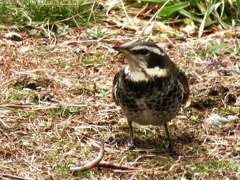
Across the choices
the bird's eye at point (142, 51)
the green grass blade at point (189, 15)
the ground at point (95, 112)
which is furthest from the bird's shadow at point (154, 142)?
the green grass blade at point (189, 15)

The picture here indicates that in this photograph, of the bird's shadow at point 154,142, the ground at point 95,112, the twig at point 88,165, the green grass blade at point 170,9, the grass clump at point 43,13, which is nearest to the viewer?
the twig at point 88,165

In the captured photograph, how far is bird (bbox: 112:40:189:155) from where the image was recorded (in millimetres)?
4750

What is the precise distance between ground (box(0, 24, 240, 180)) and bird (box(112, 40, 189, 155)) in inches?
15.1

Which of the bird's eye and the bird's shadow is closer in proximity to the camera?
the bird's eye

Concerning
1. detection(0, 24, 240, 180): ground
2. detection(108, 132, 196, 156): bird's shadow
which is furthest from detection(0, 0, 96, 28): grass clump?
detection(108, 132, 196, 156): bird's shadow

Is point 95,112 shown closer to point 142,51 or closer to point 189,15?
point 142,51

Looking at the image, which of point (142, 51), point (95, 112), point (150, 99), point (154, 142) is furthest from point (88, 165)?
point (95, 112)

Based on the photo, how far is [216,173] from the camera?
15.4 ft

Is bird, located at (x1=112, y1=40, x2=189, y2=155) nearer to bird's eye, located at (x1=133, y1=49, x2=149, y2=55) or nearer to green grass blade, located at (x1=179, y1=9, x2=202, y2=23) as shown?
bird's eye, located at (x1=133, y1=49, x2=149, y2=55)

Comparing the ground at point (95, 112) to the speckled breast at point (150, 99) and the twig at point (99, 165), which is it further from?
the speckled breast at point (150, 99)

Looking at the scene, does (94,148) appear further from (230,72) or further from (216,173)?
(230,72)

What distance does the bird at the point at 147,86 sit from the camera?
475 cm

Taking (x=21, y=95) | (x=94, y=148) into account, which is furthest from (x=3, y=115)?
(x=94, y=148)

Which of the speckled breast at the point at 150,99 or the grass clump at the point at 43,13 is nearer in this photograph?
the speckled breast at the point at 150,99
